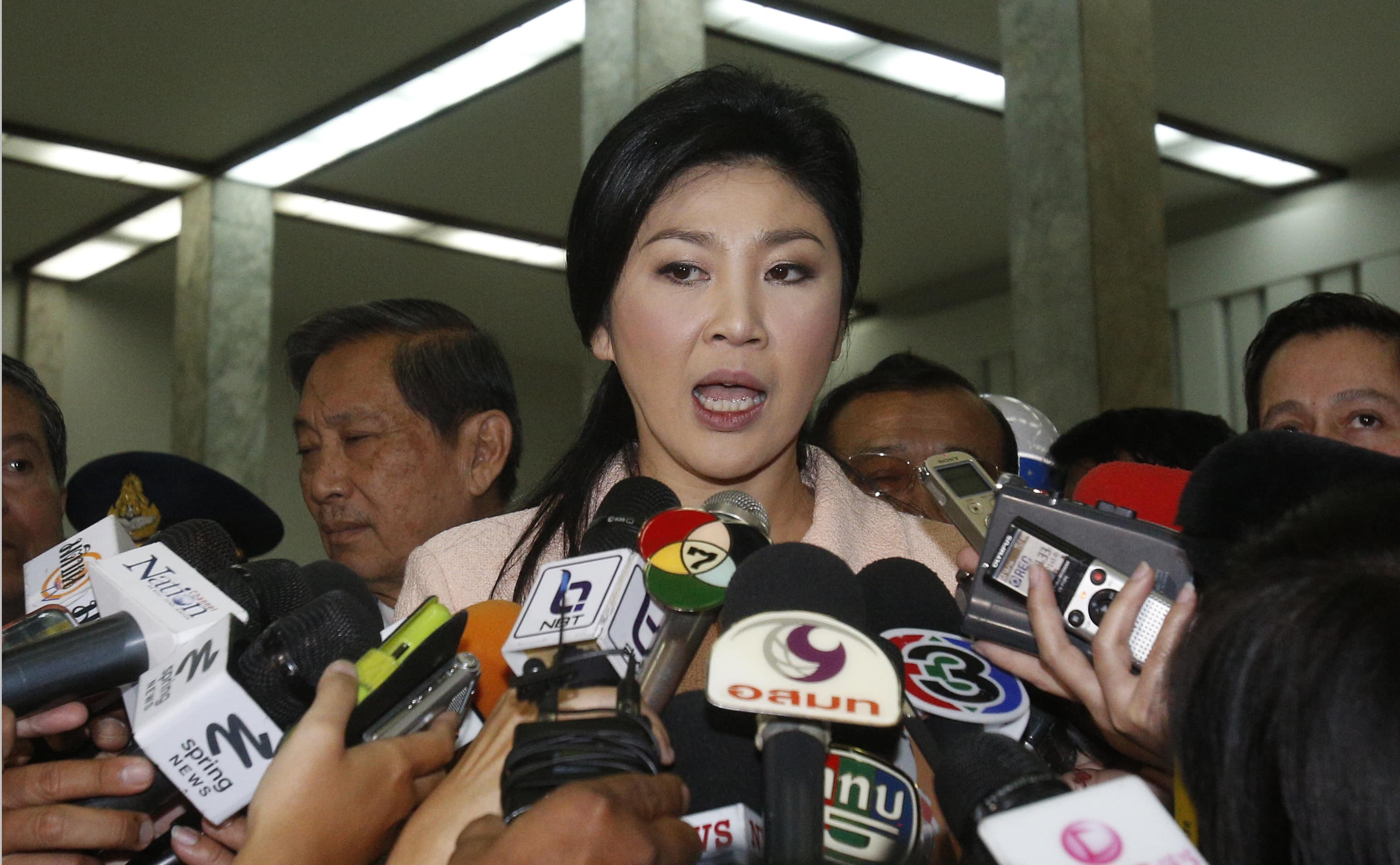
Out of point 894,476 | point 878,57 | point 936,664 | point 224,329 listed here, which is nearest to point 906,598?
point 936,664

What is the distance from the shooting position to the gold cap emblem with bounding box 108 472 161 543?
2.46 metres

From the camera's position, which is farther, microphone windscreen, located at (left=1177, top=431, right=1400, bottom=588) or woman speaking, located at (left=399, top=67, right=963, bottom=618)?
woman speaking, located at (left=399, top=67, right=963, bottom=618)

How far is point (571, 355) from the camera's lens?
41.8 feet

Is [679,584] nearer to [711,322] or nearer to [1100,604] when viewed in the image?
[1100,604]

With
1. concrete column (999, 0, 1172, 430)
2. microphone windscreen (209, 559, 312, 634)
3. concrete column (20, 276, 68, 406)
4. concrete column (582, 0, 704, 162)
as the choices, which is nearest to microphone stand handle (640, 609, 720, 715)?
microphone windscreen (209, 559, 312, 634)

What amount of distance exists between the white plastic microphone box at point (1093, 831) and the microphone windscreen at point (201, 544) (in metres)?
0.89

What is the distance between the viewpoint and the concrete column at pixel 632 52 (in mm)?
5387

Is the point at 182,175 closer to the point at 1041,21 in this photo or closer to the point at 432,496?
the point at 1041,21

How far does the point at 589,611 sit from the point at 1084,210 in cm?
389

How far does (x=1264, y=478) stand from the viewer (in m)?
0.89

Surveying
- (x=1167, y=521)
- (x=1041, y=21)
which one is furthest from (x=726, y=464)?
(x=1041, y=21)

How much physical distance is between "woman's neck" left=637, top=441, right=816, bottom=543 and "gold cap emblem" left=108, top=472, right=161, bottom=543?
114cm

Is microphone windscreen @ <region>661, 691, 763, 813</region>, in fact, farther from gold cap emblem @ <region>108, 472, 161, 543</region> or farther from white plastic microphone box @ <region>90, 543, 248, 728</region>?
gold cap emblem @ <region>108, 472, 161, 543</region>

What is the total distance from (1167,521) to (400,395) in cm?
171
